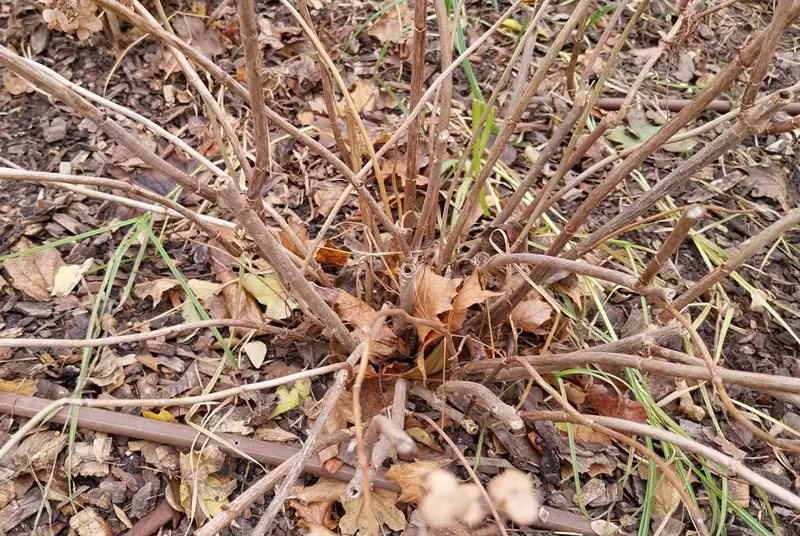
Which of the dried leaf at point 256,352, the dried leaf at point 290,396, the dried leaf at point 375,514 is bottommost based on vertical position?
the dried leaf at point 375,514

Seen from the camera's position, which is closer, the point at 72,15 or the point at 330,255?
the point at 72,15

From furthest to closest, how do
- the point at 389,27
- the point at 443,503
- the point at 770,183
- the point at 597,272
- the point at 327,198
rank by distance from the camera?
the point at 389,27 → the point at 770,183 → the point at 327,198 → the point at 597,272 → the point at 443,503

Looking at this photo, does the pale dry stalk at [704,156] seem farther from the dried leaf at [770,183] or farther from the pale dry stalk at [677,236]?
the dried leaf at [770,183]

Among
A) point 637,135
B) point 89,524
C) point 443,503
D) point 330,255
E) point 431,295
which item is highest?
point 443,503

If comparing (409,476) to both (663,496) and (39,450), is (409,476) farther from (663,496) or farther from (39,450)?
(39,450)

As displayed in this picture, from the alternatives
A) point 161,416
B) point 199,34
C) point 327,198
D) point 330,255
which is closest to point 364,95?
point 327,198

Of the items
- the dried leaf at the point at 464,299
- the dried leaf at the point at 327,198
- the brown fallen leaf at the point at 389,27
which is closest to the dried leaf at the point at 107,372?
the dried leaf at the point at 327,198
